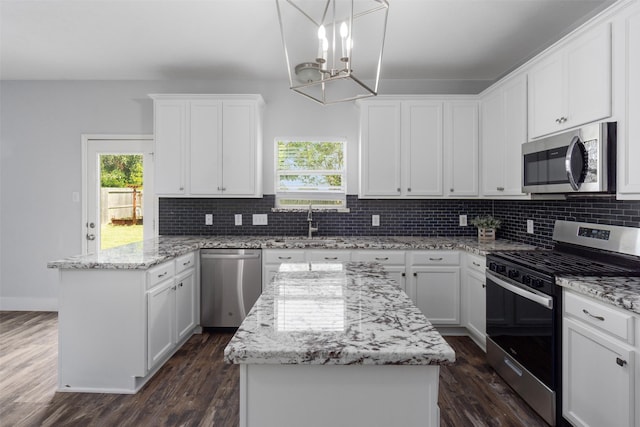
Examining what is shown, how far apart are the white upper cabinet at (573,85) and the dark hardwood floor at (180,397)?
186cm

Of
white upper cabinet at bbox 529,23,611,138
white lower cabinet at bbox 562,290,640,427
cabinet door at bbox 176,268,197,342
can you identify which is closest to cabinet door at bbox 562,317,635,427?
white lower cabinet at bbox 562,290,640,427

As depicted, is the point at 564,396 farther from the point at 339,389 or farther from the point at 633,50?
the point at 633,50

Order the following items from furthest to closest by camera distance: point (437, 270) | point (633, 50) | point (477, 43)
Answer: point (437, 270) < point (477, 43) < point (633, 50)

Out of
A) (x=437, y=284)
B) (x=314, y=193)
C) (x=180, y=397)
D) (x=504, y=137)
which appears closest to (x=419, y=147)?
(x=504, y=137)

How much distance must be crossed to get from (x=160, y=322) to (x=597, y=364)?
272 cm

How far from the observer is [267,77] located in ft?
13.3

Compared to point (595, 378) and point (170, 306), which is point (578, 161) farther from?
point (170, 306)

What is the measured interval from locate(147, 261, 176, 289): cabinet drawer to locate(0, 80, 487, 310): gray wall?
154 cm

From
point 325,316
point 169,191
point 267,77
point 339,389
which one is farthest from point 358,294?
point 267,77

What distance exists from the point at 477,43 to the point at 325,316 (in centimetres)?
298

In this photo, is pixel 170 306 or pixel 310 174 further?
pixel 310 174

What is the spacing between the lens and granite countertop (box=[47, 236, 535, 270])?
252 centimetres

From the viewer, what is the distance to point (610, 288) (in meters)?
1.75

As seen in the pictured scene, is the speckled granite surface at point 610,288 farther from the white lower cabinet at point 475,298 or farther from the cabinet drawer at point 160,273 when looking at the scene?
the cabinet drawer at point 160,273
